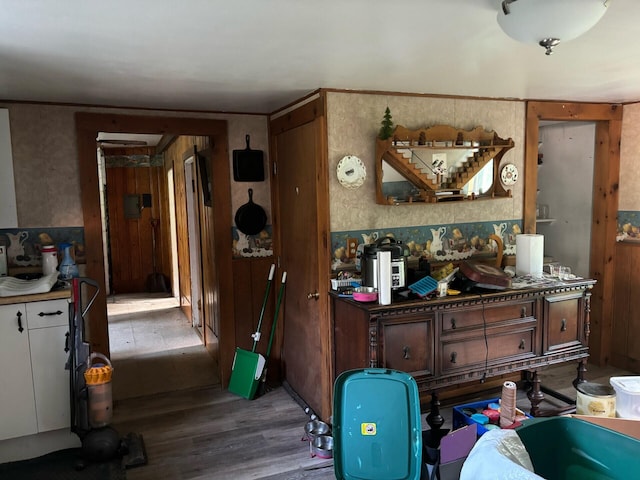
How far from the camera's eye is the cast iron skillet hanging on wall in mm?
3855

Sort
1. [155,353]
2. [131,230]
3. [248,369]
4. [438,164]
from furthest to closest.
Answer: [131,230] < [155,353] < [248,369] < [438,164]

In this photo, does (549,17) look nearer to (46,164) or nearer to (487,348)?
(487,348)

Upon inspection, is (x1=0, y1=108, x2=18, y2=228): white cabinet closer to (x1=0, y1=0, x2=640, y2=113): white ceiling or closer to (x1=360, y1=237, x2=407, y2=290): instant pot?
(x1=0, y1=0, x2=640, y2=113): white ceiling

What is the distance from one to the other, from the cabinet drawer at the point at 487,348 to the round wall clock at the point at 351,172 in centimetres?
113

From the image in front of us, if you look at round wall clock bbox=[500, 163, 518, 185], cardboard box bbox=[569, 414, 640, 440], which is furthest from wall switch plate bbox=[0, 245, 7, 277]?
round wall clock bbox=[500, 163, 518, 185]

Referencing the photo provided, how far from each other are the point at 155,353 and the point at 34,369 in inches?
76.7

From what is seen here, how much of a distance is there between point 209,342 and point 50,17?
11.8 ft

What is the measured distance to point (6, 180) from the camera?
3164 millimetres

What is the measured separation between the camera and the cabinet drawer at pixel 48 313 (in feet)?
9.47

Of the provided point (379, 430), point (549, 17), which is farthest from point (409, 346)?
point (549, 17)

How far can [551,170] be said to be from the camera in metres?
4.68

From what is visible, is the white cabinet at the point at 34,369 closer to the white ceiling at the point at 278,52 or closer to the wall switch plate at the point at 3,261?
the wall switch plate at the point at 3,261

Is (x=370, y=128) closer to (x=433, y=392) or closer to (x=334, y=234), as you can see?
(x=334, y=234)

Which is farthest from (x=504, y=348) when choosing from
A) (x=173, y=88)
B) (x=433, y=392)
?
(x=173, y=88)
